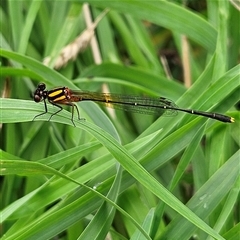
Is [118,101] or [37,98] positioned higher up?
[37,98]

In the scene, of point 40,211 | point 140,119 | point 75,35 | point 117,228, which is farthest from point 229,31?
point 40,211

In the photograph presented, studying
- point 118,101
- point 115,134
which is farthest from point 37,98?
point 118,101

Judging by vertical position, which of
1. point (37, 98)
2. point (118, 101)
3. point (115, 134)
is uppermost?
point (37, 98)

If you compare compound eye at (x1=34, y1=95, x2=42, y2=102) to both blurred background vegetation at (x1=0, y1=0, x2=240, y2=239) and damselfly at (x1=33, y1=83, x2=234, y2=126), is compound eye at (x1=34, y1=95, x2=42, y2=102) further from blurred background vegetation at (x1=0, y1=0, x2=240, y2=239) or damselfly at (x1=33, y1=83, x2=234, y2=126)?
blurred background vegetation at (x1=0, y1=0, x2=240, y2=239)

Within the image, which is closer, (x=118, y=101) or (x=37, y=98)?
(x=37, y=98)

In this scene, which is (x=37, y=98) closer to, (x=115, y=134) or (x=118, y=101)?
(x=115, y=134)
